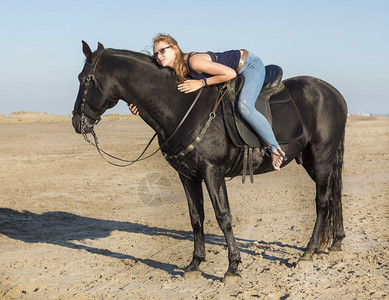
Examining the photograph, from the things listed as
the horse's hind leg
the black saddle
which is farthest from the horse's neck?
the horse's hind leg

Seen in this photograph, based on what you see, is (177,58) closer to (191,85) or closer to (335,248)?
(191,85)


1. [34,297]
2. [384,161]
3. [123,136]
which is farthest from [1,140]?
[34,297]

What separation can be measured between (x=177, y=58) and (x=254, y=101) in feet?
3.33

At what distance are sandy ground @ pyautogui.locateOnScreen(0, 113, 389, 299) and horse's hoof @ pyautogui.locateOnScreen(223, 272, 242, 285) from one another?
58mm

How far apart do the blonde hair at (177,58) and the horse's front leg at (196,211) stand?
129 cm

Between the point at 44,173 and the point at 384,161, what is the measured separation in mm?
10823

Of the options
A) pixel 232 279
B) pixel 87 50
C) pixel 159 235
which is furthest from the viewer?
pixel 159 235

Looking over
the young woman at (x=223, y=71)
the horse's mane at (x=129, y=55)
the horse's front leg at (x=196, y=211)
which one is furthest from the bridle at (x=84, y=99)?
the horse's front leg at (x=196, y=211)

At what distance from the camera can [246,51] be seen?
5949mm

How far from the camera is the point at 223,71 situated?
17.9 feet

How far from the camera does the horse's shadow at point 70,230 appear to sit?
7.81 metres

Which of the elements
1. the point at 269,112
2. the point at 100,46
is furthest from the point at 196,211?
the point at 100,46

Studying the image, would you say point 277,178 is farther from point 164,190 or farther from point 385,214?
point 385,214

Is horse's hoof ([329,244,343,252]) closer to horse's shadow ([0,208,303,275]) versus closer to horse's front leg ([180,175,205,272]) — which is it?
horse's shadow ([0,208,303,275])
